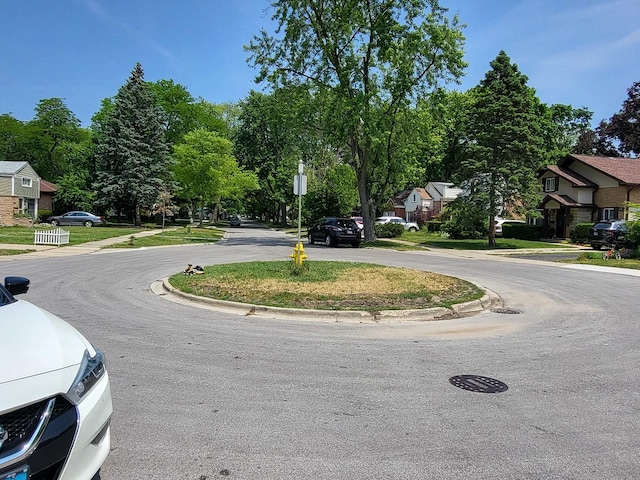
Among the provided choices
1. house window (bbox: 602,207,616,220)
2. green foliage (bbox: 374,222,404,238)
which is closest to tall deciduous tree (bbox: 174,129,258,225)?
green foliage (bbox: 374,222,404,238)

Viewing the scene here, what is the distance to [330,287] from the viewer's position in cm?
1099

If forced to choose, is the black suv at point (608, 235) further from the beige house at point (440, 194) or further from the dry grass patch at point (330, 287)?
the beige house at point (440, 194)

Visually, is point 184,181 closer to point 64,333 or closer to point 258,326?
point 258,326

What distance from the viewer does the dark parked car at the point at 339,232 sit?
28453 mm

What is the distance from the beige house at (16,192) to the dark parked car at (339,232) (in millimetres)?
27088

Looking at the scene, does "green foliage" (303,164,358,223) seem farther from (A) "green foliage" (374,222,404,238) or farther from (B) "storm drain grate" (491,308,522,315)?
(B) "storm drain grate" (491,308,522,315)

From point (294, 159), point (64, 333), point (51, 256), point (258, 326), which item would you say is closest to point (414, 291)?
point (258, 326)

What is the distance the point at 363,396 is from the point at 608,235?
2999cm

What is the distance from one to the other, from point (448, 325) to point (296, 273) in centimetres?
512

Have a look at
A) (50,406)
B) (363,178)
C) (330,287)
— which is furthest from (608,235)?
(50,406)

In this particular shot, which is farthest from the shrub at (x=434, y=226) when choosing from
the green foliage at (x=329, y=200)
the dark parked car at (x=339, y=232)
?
the dark parked car at (x=339, y=232)

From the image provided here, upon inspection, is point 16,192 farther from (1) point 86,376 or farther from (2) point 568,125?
(2) point 568,125

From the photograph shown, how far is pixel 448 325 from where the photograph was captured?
8.43 metres

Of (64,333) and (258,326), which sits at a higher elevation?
(64,333)
